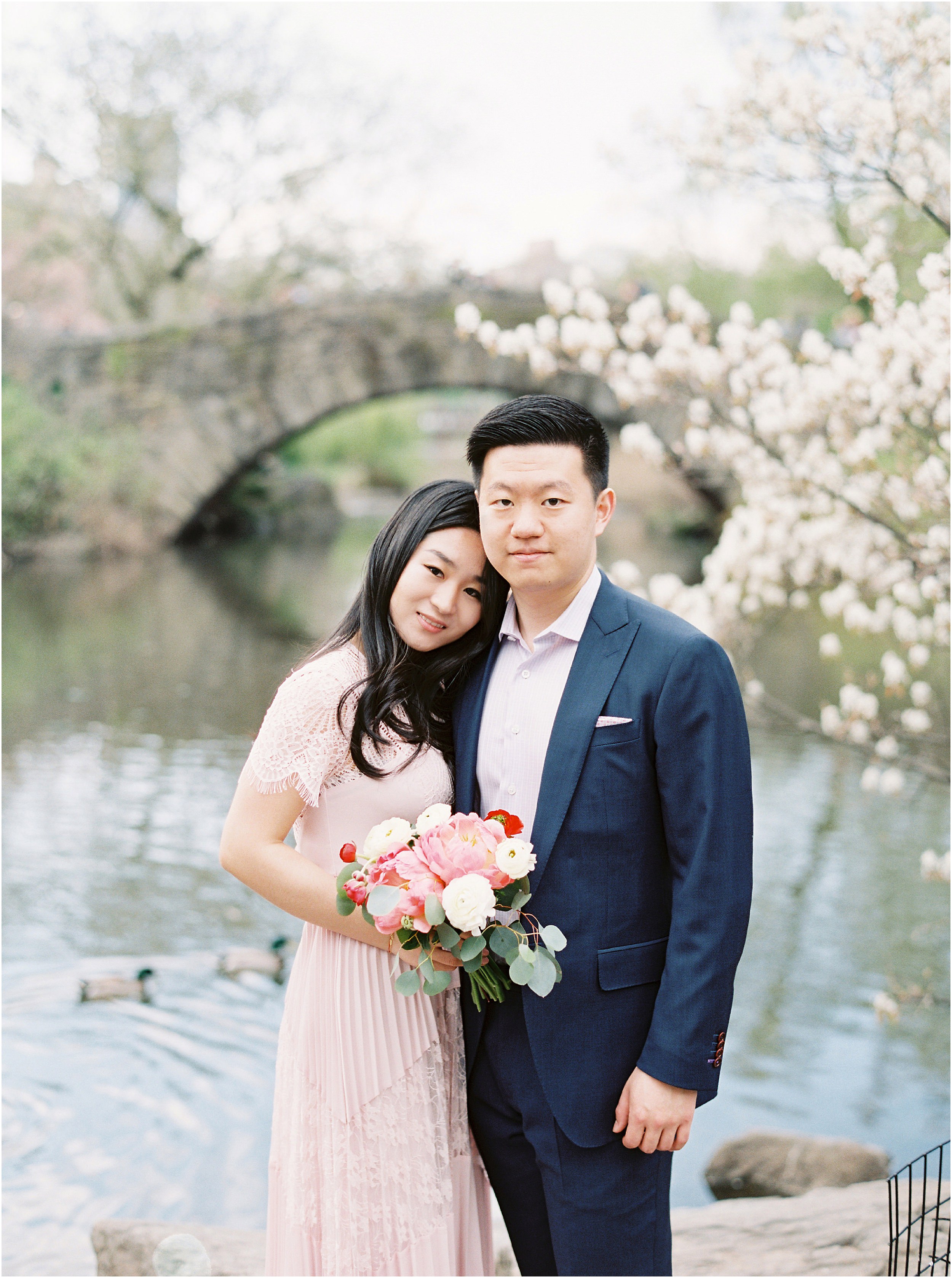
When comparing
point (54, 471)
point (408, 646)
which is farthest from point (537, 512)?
point (54, 471)

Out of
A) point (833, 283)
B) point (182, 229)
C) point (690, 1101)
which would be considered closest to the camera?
point (690, 1101)

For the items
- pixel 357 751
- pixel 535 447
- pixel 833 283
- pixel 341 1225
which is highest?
pixel 833 283

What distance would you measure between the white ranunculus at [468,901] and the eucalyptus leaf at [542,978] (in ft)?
0.40

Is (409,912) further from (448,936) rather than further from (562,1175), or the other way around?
(562,1175)

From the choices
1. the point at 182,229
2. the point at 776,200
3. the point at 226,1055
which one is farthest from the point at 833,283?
the point at 226,1055

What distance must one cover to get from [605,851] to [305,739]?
1.80 ft

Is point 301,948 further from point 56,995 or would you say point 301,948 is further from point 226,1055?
point 56,995

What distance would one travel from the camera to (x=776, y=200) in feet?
13.8

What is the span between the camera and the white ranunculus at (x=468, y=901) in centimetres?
152

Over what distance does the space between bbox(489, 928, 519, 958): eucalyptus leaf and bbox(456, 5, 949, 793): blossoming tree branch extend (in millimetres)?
2267

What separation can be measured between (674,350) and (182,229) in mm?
14870

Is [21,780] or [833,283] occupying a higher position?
[833,283]

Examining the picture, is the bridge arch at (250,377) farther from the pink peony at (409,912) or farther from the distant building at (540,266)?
the pink peony at (409,912)

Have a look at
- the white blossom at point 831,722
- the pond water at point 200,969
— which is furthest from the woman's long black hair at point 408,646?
the white blossom at point 831,722
